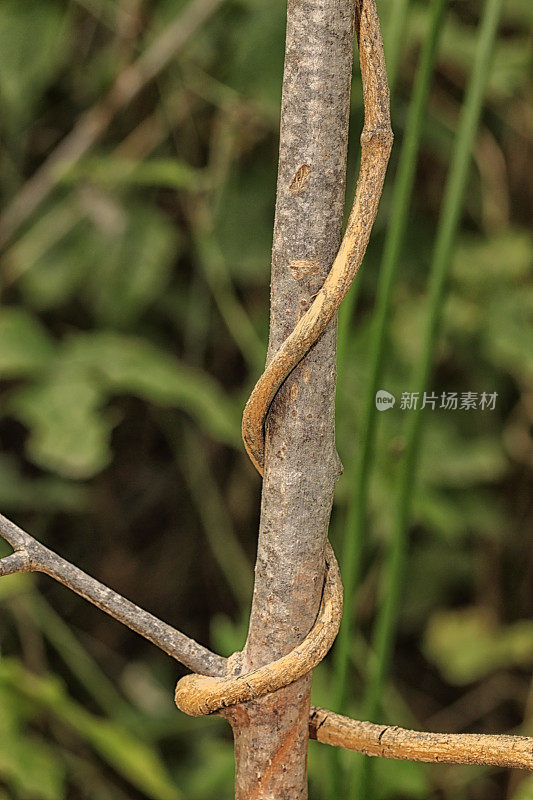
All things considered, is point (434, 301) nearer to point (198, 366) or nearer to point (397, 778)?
point (397, 778)

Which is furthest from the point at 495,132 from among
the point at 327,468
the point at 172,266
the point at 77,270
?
the point at 327,468

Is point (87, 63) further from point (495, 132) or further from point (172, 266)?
point (495, 132)

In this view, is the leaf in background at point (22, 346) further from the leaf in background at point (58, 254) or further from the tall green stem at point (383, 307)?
the tall green stem at point (383, 307)

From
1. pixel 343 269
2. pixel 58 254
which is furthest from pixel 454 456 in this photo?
pixel 343 269

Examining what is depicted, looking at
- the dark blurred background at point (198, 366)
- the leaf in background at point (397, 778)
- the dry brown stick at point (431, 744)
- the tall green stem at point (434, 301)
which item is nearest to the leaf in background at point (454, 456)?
the dark blurred background at point (198, 366)

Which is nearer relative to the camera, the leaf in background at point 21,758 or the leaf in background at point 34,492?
the leaf in background at point 21,758

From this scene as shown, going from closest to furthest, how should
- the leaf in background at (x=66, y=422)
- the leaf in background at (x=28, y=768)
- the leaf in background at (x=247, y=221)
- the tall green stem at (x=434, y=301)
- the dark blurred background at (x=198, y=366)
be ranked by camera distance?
the tall green stem at (x=434, y=301)
the leaf in background at (x=28, y=768)
the leaf in background at (x=66, y=422)
the dark blurred background at (x=198, y=366)
the leaf in background at (x=247, y=221)

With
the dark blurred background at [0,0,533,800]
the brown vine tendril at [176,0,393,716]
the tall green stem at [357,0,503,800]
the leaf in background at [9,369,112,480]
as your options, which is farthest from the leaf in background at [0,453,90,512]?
the brown vine tendril at [176,0,393,716]

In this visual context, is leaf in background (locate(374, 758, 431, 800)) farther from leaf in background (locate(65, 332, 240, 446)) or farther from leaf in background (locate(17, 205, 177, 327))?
leaf in background (locate(17, 205, 177, 327))

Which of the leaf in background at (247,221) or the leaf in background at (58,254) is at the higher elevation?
the leaf in background at (247,221)
